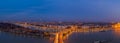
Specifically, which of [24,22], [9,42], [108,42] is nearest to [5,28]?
[24,22]

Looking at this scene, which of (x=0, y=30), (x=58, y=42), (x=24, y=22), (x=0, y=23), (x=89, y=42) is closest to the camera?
(x=58, y=42)

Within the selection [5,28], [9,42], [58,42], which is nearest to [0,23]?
[5,28]

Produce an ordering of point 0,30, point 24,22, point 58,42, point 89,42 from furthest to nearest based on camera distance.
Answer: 1. point 24,22
2. point 0,30
3. point 89,42
4. point 58,42

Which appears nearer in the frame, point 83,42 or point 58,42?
point 58,42

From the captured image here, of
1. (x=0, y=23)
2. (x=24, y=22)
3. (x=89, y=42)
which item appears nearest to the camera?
(x=89, y=42)

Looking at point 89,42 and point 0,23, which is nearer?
point 89,42

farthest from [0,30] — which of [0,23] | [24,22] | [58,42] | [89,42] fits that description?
[58,42]

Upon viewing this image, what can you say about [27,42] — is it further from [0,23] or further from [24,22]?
[24,22]

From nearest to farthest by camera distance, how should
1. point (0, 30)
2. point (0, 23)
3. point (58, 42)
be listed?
point (58, 42) → point (0, 30) → point (0, 23)

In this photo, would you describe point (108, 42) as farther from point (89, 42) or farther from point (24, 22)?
point (24, 22)
